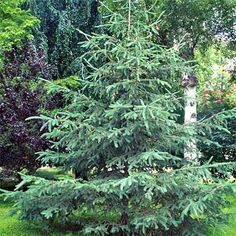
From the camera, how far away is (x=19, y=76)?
8.31m

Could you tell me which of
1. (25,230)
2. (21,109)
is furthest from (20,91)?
(25,230)

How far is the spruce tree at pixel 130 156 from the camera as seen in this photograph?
5215 millimetres

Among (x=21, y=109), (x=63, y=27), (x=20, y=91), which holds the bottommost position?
(x=21, y=109)

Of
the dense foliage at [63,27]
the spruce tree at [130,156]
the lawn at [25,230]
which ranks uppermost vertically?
the dense foliage at [63,27]

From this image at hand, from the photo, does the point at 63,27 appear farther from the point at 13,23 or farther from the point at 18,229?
the point at 18,229

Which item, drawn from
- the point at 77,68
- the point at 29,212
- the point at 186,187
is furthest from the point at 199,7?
the point at 29,212

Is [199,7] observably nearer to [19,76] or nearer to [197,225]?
[19,76]

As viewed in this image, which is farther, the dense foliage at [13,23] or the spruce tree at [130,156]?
the dense foliage at [13,23]

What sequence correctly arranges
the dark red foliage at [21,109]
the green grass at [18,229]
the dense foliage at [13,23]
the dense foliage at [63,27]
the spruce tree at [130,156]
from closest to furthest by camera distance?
the spruce tree at [130,156] → the green grass at [18,229] → the dark red foliage at [21,109] → the dense foliage at [13,23] → the dense foliage at [63,27]

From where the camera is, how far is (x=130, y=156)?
18.3 feet

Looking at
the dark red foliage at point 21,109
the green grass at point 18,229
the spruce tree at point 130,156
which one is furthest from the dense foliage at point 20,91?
the spruce tree at point 130,156

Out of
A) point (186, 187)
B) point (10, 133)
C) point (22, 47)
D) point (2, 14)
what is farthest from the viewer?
point (2, 14)

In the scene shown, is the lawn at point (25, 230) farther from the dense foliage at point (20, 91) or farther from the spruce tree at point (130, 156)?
the dense foliage at point (20, 91)

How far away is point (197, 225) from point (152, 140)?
126 cm
